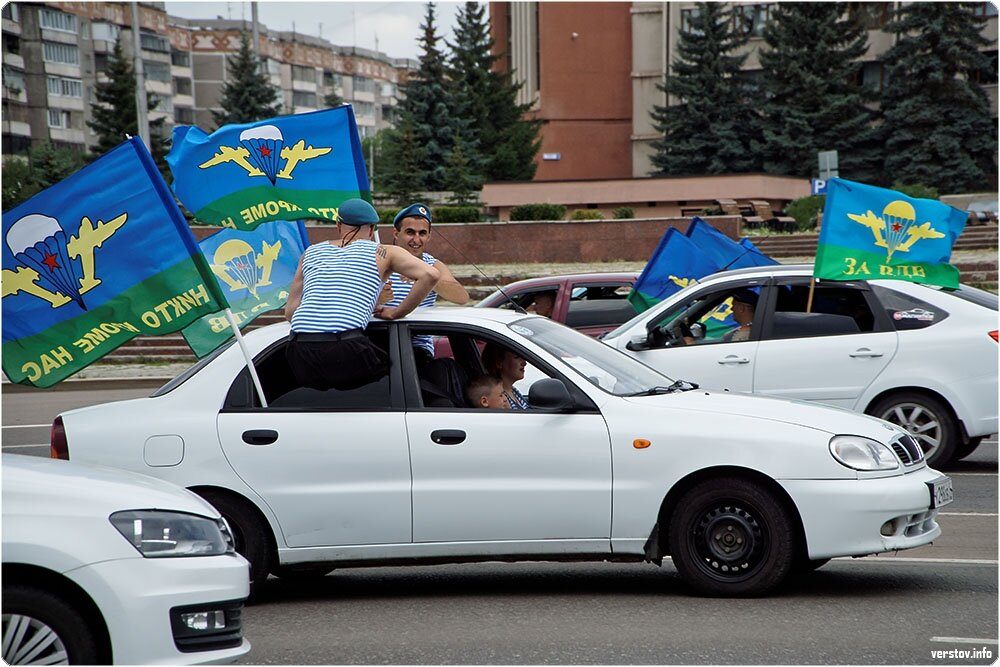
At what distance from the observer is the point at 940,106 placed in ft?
195

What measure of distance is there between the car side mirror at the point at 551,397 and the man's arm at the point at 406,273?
79 cm

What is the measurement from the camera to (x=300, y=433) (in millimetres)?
6711

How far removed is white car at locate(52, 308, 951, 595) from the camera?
253 inches

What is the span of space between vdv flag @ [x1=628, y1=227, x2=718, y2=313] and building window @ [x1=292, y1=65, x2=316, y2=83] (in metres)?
139

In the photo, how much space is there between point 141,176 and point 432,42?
2185 inches

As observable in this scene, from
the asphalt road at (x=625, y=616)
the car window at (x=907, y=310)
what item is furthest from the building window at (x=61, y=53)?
the asphalt road at (x=625, y=616)

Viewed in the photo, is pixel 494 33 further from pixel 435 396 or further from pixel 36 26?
pixel 435 396

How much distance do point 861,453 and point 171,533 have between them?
3.46 m

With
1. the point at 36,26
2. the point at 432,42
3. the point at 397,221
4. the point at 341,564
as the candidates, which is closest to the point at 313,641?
the point at 341,564

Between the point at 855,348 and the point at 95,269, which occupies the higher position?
the point at 95,269

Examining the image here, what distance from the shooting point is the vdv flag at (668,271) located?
549 inches

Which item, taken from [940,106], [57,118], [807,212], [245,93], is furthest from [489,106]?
[57,118]

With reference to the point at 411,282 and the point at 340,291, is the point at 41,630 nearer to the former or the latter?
the point at 340,291

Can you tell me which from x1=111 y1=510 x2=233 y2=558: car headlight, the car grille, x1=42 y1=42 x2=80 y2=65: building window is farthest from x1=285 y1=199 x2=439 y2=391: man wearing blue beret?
x1=42 y1=42 x2=80 y2=65: building window
